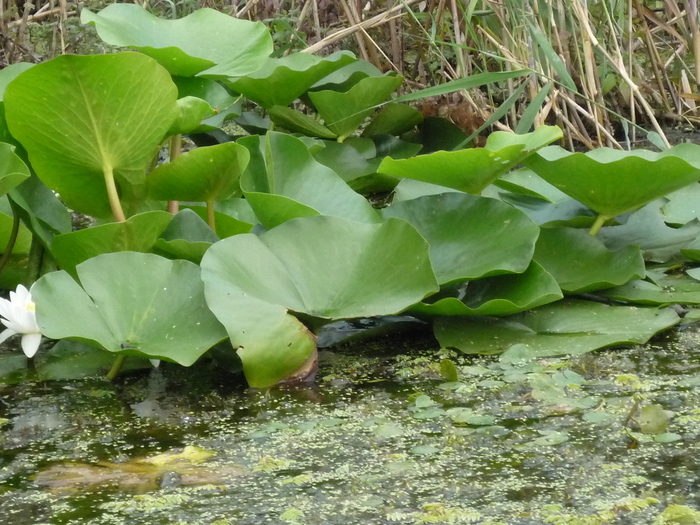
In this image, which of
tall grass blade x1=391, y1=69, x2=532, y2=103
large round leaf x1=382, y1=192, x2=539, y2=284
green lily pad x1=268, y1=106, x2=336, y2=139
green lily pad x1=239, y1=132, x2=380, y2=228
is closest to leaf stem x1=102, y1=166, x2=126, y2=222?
green lily pad x1=239, y1=132, x2=380, y2=228

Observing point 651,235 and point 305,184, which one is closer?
point 305,184

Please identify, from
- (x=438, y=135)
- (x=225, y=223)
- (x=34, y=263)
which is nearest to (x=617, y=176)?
(x=225, y=223)

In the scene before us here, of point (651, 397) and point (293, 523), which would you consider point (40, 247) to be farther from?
point (651, 397)

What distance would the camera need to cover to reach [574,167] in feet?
5.09

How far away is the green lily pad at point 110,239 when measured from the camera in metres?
1.41

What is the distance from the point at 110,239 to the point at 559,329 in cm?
76

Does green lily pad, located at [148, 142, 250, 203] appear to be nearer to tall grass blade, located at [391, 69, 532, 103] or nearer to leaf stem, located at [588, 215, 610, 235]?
tall grass blade, located at [391, 69, 532, 103]

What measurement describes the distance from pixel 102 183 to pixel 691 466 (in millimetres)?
1052

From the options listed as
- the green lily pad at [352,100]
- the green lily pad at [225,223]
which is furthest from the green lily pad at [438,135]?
the green lily pad at [225,223]

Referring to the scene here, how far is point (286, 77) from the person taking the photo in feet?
7.47

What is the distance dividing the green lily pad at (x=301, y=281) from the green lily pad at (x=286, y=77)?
93 cm

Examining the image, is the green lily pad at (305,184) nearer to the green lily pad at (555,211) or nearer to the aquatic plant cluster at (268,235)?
the aquatic plant cluster at (268,235)

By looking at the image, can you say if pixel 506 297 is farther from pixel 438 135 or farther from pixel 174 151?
pixel 438 135

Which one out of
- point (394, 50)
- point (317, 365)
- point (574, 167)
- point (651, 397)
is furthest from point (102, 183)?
point (394, 50)
